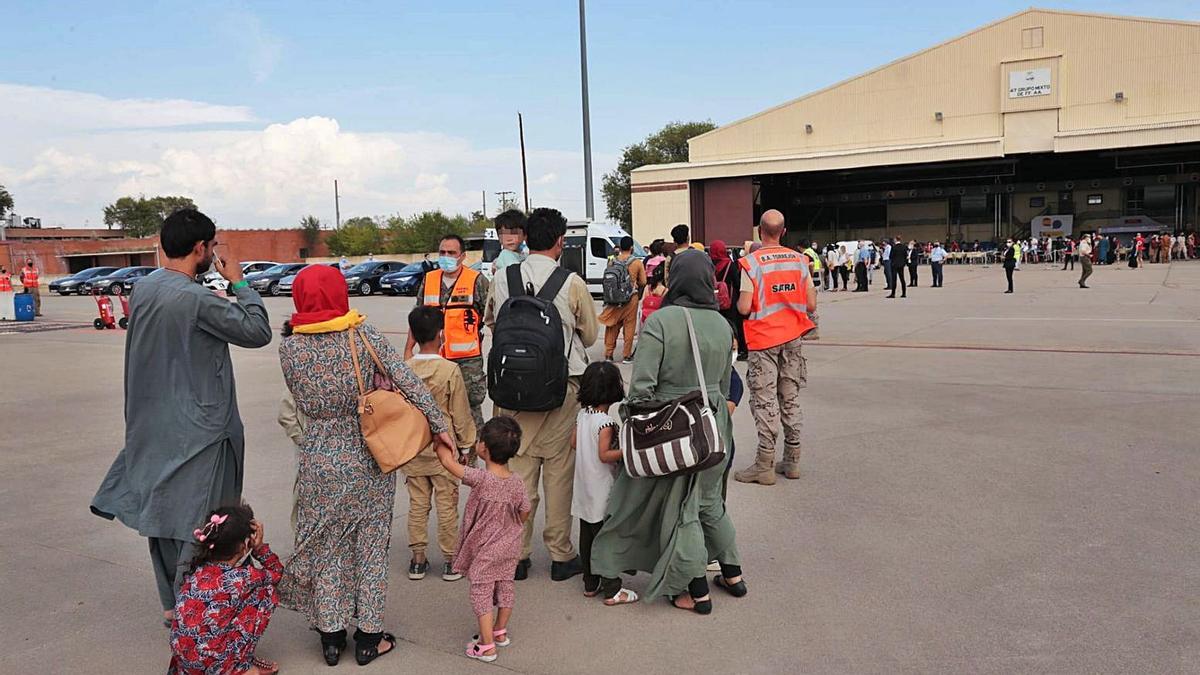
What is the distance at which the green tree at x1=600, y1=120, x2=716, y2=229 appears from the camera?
249 feet

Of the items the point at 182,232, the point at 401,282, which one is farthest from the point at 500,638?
the point at 401,282

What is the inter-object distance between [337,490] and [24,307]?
2465cm

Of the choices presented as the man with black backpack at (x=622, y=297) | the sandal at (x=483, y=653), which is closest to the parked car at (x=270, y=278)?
the man with black backpack at (x=622, y=297)

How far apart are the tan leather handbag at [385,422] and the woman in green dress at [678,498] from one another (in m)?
1.11

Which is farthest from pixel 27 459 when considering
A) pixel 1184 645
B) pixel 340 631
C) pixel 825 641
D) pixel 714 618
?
pixel 1184 645

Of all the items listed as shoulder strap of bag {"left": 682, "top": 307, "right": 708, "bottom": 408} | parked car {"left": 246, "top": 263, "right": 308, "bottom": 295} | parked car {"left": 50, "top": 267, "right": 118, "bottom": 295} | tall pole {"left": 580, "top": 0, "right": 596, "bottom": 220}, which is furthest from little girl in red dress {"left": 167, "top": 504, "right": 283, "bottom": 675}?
parked car {"left": 50, "top": 267, "right": 118, "bottom": 295}

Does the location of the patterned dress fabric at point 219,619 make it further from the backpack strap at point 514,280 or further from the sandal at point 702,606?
the sandal at point 702,606

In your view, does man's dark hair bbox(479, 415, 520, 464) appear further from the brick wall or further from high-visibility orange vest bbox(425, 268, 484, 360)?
the brick wall

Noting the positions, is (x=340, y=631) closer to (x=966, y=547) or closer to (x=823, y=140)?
(x=966, y=547)

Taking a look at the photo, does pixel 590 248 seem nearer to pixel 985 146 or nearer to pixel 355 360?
pixel 355 360

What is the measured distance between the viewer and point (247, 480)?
6738mm

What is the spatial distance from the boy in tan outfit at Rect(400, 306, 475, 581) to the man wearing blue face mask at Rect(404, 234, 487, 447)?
935mm

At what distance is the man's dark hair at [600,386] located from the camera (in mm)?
4285

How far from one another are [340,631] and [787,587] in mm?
2174
